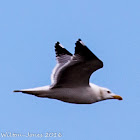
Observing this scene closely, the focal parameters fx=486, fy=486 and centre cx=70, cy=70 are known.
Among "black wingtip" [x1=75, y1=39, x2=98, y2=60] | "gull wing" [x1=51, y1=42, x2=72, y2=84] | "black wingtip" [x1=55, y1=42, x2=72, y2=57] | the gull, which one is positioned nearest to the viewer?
"black wingtip" [x1=75, y1=39, x2=98, y2=60]

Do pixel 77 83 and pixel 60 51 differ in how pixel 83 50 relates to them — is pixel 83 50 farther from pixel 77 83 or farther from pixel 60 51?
pixel 60 51

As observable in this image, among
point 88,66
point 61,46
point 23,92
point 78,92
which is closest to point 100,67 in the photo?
point 88,66

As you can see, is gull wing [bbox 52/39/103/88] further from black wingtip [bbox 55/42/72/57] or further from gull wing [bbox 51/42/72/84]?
black wingtip [bbox 55/42/72/57]

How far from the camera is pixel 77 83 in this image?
1271cm

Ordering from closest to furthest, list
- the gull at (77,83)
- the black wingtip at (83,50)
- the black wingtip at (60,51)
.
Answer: the black wingtip at (83,50)
the gull at (77,83)
the black wingtip at (60,51)

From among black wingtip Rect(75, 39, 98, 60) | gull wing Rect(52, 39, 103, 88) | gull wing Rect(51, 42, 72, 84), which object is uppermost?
gull wing Rect(51, 42, 72, 84)

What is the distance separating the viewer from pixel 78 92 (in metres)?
12.8

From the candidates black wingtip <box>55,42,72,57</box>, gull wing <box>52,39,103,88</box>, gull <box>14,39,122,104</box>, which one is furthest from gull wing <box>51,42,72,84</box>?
gull wing <box>52,39,103,88</box>

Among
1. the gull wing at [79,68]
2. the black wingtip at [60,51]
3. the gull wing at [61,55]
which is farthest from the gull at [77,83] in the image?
the black wingtip at [60,51]

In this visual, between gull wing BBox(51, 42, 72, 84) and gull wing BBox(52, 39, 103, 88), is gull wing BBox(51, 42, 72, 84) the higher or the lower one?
the higher one

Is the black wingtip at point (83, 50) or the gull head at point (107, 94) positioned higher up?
the black wingtip at point (83, 50)

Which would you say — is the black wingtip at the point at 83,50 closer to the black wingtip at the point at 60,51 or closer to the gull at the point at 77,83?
the gull at the point at 77,83

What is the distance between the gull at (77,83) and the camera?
1178 centimetres

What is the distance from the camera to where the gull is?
1178 centimetres
